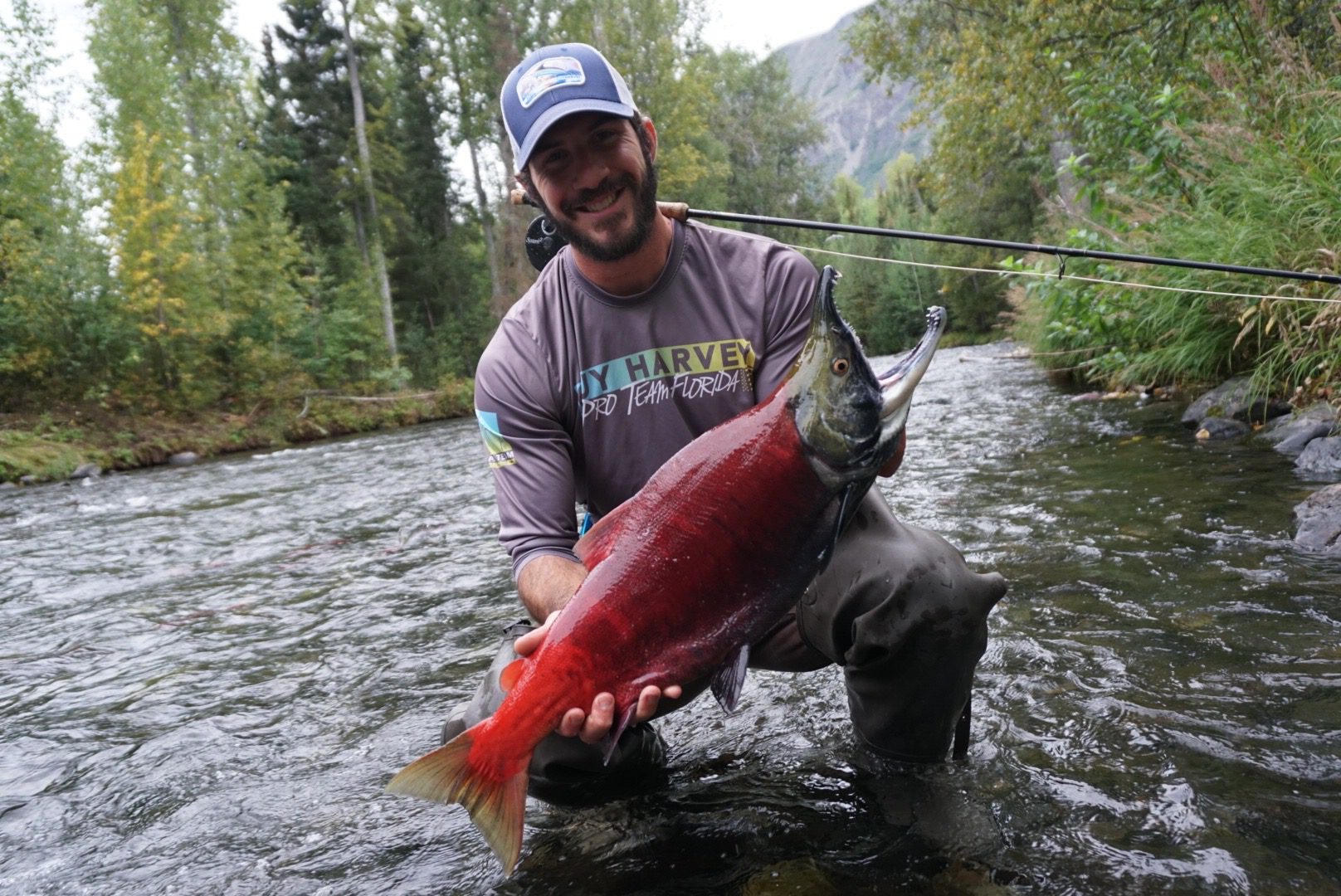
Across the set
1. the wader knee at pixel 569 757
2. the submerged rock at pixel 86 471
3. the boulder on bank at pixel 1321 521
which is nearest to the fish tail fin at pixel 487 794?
the wader knee at pixel 569 757

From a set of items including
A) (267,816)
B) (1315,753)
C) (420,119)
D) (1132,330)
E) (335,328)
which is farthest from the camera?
(420,119)

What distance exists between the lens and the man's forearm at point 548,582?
2.45 m

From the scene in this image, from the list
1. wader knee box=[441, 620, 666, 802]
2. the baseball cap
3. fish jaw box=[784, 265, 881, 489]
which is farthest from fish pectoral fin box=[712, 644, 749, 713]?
the baseball cap

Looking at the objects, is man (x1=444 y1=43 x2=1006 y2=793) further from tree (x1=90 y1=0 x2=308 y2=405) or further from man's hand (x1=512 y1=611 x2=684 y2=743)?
tree (x1=90 y1=0 x2=308 y2=405)

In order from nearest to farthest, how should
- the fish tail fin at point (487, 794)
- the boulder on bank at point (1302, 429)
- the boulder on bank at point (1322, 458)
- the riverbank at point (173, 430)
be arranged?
the fish tail fin at point (487, 794) → the boulder on bank at point (1322, 458) → the boulder on bank at point (1302, 429) → the riverbank at point (173, 430)

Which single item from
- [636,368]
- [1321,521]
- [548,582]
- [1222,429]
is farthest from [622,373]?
[1222,429]

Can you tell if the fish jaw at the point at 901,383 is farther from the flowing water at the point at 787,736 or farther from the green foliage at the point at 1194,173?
the green foliage at the point at 1194,173

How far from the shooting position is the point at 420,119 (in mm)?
36469

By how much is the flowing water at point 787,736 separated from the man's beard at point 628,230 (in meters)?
1.73

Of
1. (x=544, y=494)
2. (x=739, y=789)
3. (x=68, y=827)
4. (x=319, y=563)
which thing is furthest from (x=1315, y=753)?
(x=319, y=563)

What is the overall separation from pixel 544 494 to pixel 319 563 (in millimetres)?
4935

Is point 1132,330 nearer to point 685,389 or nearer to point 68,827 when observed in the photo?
point 685,389

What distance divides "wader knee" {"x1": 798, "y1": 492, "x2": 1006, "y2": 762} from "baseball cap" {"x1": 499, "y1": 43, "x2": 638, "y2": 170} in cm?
146

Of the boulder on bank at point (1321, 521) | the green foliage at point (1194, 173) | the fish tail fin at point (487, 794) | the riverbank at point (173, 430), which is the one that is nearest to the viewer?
the fish tail fin at point (487, 794)
